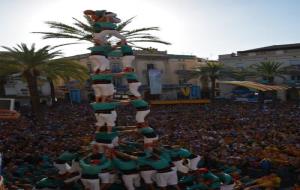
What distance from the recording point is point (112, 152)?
11727 millimetres

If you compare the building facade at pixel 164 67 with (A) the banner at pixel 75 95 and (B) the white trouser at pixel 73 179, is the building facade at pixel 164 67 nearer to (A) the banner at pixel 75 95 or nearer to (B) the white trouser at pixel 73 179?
(A) the banner at pixel 75 95

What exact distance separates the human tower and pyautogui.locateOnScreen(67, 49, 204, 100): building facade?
112 feet

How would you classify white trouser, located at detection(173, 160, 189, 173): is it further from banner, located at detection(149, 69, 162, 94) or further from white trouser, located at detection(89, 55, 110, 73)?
banner, located at detection(149, 69, 162, 94)

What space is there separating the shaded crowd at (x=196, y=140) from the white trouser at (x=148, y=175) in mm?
3975

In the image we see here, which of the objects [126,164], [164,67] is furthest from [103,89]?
[164,67]

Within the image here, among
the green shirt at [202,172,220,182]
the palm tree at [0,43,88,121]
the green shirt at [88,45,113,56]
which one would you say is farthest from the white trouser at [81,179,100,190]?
the palm tree at [0,43,88,121]

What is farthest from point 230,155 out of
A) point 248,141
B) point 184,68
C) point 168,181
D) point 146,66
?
point 184,68

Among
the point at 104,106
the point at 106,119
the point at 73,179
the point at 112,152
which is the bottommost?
the point at 73,179

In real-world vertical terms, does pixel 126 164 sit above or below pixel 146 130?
below

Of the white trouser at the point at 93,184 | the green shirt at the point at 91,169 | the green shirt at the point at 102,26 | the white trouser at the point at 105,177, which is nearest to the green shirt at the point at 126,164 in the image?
the white trouser at the point at 105,177

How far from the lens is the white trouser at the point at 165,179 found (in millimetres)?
11164

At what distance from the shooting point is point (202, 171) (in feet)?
41.2

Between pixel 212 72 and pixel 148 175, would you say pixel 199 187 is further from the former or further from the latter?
pixel 212 72

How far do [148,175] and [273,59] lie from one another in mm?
46604
